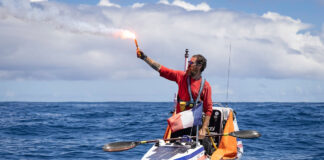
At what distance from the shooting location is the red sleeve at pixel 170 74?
23.1ft

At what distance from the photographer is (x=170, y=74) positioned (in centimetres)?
718

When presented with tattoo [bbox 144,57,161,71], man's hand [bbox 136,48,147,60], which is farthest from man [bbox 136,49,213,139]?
man's hand [bbox 136,48,147,60]

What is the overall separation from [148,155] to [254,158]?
22.1ft

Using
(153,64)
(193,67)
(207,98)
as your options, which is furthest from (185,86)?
(153,64)

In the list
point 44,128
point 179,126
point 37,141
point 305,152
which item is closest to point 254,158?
point 305,152

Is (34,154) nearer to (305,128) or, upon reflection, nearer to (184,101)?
(184,101)

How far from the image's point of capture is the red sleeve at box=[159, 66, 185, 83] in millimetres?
7048

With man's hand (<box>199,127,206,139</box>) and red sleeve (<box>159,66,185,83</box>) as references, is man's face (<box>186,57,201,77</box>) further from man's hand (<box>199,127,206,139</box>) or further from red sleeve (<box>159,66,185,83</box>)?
man's hand (<box>199,127,206,139</box>)

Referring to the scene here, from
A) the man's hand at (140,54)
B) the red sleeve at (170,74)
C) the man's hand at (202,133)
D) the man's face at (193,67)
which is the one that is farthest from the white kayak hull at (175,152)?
the man's hand at (140,54)

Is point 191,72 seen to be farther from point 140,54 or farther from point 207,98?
point 140,54

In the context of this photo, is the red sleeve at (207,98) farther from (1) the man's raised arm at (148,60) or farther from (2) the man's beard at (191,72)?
(1) the man's raised arm at (148,60)

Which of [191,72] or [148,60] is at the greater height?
[148,60]

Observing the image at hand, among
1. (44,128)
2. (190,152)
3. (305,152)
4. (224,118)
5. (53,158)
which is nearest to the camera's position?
(190,152)

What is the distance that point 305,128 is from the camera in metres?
22.0
